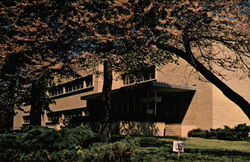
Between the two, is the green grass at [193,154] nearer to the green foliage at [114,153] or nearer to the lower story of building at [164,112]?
the green foliage at [114,153]

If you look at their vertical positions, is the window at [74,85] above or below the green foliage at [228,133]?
above

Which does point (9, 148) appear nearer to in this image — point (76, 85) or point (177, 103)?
point (177, 103)

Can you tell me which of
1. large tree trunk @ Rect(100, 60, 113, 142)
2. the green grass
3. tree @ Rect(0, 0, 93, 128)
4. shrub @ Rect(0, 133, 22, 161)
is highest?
tree @ Rect(0, 0, 93, 128)

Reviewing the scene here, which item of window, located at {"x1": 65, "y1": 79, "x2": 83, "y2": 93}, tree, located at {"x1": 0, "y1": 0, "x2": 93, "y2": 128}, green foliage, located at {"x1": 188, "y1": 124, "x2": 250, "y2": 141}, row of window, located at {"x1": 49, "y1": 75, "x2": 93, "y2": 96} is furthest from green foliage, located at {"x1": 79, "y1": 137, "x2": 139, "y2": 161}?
window, located at {"x1": 65, "y1": 79, "x2": 83, "y2": 93}

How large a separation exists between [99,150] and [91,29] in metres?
3.42

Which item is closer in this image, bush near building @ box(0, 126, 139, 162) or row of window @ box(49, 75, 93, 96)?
bush near building @ box(0, 126, 139, 162)

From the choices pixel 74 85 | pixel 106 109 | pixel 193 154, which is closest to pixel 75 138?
pixel 106 109

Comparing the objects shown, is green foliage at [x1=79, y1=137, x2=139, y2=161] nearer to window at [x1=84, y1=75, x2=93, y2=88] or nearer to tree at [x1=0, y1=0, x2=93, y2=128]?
tree at [x1=0, y1=0, x2=93, y2=128]

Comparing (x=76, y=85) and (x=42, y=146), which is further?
(x=76, y=85)

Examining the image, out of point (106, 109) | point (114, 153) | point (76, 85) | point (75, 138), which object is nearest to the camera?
point (114, 153)

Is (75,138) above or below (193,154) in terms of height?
above

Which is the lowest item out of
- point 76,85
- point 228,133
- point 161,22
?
point 228,133

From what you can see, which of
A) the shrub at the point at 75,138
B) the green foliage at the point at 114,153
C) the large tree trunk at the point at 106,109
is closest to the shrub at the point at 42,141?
the shrub at the point at 75,138

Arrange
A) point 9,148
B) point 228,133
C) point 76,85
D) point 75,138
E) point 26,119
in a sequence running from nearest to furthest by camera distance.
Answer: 1. point 9,148
2. point 75,138
3. point 228,133
4. point 76,85
5. point 26,119
